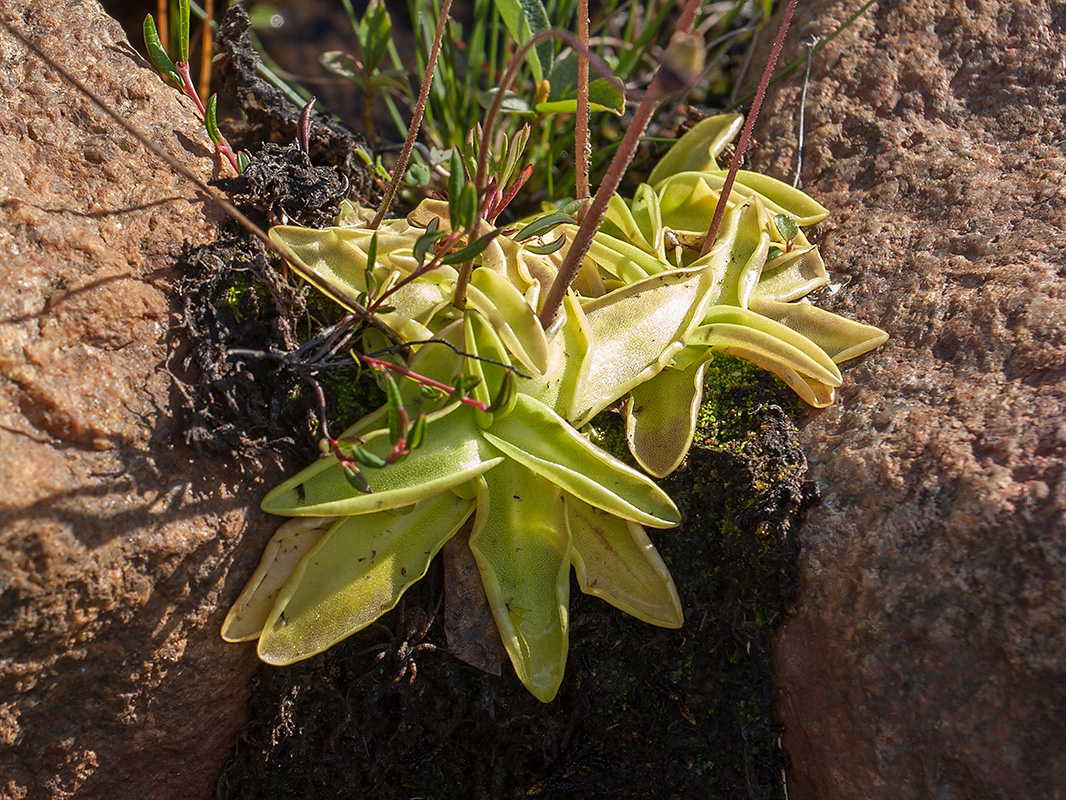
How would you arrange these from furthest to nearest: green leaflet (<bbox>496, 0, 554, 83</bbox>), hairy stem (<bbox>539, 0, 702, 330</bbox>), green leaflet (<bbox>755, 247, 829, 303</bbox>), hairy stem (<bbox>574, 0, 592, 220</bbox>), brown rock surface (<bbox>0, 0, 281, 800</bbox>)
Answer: green leaflet (<bbox>496, 0, 554, 83</bbox>) → green leaflet (<bbox>755, 247, 829, 303</bbox>) → hairy stem (<bbox>574, 0, 592, 220</bbox>) → brown rock surface (<bbox>0, 0, 281, 800</bbox>) → hairy stem (<bbox>539, 0, 702, 330</bbox>)

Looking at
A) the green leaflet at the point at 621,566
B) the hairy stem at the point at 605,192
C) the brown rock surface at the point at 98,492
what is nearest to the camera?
the hairy stem at the point at 605,192

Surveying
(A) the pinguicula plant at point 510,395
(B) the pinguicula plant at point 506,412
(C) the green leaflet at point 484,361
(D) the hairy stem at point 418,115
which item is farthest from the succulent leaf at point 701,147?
(C) the green leaflet at point 484,361

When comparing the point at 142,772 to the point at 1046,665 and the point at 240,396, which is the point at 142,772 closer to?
the point at 240,396

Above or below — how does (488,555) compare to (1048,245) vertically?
below

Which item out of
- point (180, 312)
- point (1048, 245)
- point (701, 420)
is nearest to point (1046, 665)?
point (701, 420)

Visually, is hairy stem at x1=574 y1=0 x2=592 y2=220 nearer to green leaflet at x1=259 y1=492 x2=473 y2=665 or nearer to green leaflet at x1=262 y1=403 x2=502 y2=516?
green leaflet at x1=262 y1=403 x2=502 y2=516

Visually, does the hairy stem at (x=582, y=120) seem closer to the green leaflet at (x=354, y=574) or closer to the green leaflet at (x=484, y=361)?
the green leaflet at (x=484, y=361)

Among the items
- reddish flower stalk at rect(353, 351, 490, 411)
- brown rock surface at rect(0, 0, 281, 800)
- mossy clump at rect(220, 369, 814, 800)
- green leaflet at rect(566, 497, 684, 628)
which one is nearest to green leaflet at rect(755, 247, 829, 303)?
mossy clump at rect(220, 369, 814, 800)
